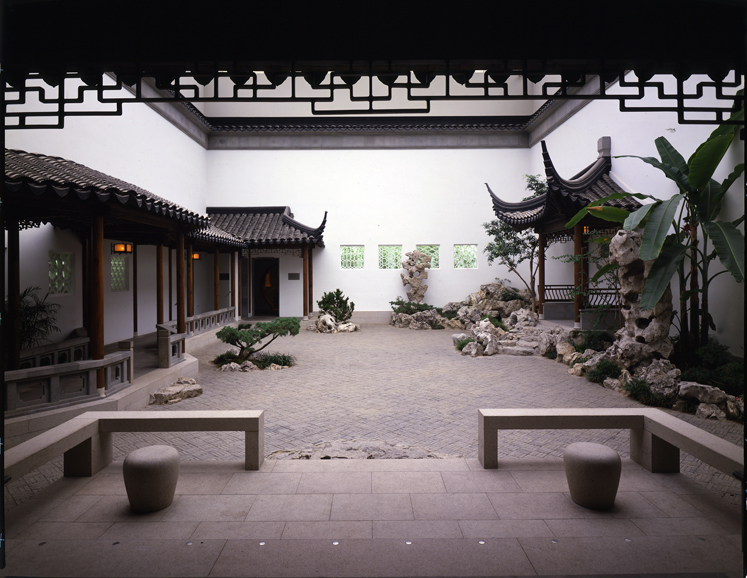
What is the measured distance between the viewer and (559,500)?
3.36 metres

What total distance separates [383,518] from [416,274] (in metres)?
15.5

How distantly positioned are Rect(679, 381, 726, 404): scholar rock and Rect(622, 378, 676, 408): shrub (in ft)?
0.80

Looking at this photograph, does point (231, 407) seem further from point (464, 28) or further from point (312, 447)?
point (464, 28)

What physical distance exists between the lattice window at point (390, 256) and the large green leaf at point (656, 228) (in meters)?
12.9

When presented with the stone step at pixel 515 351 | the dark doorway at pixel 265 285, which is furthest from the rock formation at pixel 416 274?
the stone step at pixel 515 351

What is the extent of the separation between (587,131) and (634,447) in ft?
41.1

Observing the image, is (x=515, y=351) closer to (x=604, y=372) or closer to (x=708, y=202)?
(x=604, y=372)

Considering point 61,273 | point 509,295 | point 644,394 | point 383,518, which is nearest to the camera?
point 383,518

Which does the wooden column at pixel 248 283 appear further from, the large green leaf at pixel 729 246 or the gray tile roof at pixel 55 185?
the large green leaf at pixel 729 246

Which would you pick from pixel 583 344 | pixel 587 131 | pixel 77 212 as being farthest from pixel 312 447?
pixel 587 131

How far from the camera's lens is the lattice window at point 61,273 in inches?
347

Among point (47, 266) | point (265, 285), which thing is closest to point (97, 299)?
point (47, 266)

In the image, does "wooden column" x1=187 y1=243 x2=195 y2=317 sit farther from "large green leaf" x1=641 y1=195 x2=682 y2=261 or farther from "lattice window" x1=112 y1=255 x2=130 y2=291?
"large green leaf" x1=641 y1=195 x2=682 y2=261

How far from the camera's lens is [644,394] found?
6.61 m
